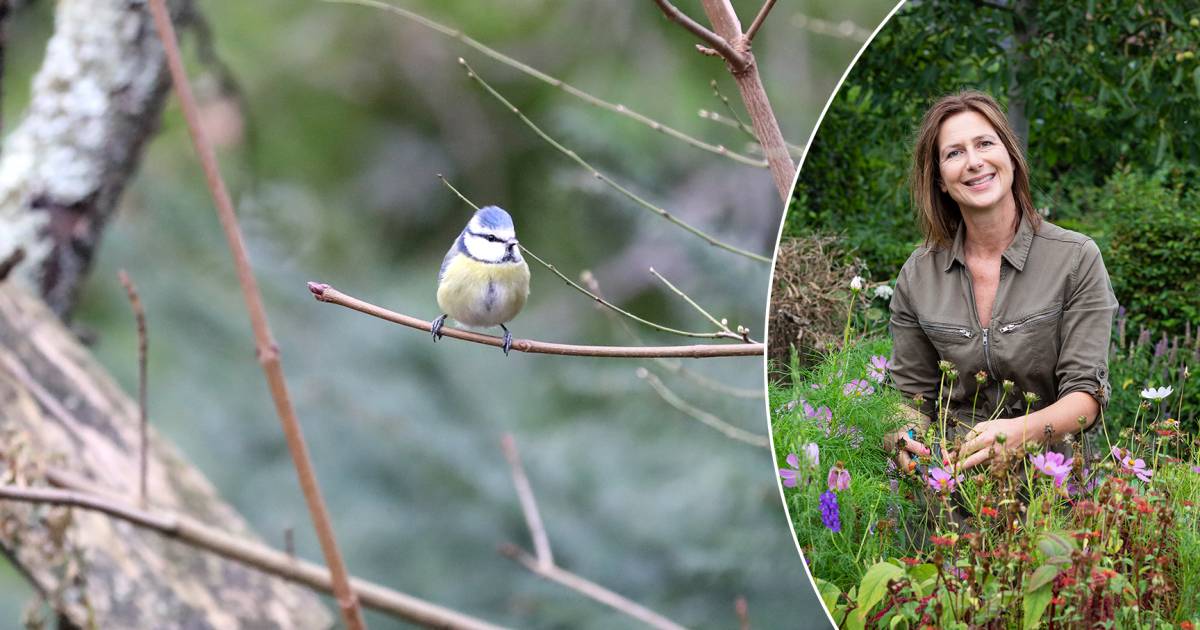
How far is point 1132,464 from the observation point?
59cm

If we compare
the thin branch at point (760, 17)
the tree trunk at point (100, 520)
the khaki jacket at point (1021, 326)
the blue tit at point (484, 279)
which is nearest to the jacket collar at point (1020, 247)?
the khaki jacket at point (1021, 326)

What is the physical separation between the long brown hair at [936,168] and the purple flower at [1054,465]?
137mm

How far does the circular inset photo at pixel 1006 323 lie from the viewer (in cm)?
59

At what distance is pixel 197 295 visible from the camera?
2553mm

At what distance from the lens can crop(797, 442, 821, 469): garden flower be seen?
647 mm

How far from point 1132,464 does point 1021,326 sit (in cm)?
10

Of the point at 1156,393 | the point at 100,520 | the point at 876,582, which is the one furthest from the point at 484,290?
the point at 100,520

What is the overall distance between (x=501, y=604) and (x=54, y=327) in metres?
1.05

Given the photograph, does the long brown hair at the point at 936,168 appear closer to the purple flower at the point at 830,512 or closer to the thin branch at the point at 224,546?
the purple flower at the point at 830,512

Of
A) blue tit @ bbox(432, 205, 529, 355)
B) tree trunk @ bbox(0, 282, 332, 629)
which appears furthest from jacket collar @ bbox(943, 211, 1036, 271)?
tree trunk @ bbox(0, 282, 332, 629)

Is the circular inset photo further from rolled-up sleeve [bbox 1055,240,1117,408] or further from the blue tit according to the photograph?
the blue tit

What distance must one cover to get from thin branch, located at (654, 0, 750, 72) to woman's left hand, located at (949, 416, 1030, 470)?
→ 0.30 m

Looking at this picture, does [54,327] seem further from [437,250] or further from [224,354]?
[437,250]

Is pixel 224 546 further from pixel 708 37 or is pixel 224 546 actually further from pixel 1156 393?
pixel 1156 393
